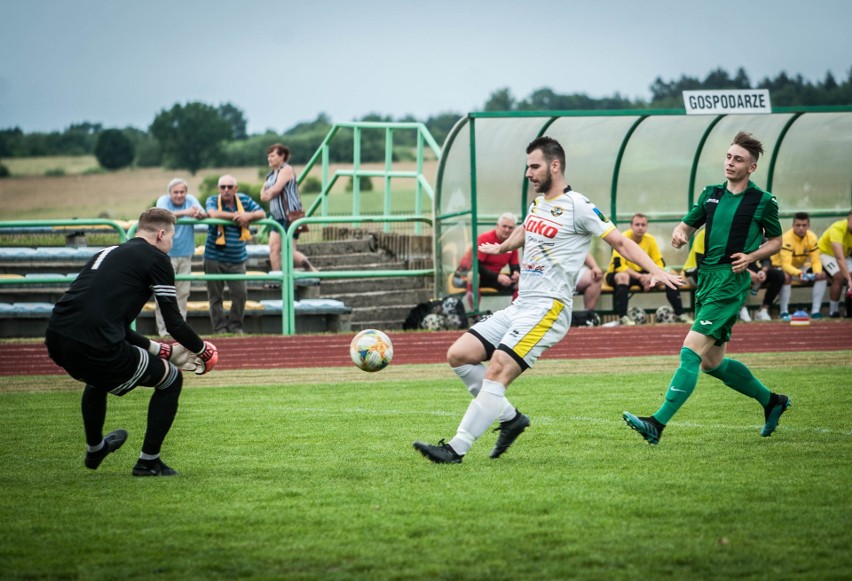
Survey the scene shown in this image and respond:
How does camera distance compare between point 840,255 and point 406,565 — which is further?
point 840,255

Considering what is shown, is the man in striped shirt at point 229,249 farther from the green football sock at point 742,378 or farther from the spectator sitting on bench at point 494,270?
the green football sock at point 742,378

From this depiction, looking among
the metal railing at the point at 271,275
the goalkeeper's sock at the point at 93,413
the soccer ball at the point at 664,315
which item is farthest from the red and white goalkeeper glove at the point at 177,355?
the soccer ball at the point at 664,315

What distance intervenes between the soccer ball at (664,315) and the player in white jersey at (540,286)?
39.2 ft

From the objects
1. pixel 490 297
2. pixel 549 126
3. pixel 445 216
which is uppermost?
pixel 549 126

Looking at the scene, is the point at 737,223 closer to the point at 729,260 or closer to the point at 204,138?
the point at 729,260

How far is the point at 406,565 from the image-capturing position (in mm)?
4465

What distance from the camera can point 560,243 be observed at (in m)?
7.23

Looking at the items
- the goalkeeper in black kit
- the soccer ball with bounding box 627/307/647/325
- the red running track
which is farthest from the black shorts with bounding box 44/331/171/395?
the soccer ball with bounding box 627/307/647/325

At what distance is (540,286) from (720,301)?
1381 millimetres

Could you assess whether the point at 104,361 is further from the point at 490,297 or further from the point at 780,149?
the point at 780,149

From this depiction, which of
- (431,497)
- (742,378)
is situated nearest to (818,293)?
Result: (742,378)

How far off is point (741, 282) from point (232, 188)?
34.7ft

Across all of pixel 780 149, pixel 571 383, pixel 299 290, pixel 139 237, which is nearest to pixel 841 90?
pixel 780 149

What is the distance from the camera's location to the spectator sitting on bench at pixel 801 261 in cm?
1914
